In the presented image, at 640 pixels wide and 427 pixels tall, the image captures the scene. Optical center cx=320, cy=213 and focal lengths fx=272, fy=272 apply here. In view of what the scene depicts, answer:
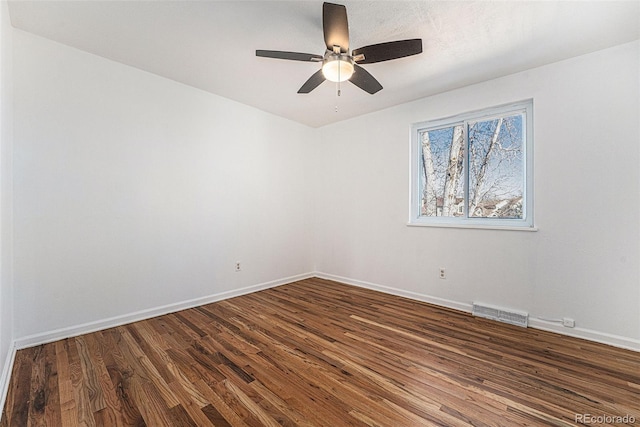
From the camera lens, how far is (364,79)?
232 cm

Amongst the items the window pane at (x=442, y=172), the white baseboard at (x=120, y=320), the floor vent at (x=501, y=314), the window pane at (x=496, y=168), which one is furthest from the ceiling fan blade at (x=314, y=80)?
the floor vent at (x=501, y=314)

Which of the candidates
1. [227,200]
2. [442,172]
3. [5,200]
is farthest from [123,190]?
[442,172]

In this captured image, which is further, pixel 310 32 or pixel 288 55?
pixel 310 32

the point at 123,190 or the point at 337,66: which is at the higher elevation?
the point at 337,66

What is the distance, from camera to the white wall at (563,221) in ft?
7.59

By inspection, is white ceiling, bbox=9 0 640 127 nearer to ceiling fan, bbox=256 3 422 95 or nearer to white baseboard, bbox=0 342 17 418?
ceiling fan, bbox=256 3 422 95

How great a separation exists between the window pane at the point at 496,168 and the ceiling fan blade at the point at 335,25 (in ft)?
6.87

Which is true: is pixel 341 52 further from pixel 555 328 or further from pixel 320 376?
pixel 555 328

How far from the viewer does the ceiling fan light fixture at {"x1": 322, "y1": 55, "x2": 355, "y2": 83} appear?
6.59 feet

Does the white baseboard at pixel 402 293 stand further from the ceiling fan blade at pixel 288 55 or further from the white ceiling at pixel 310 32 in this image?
the ceiling fan blade at pixel 288 55

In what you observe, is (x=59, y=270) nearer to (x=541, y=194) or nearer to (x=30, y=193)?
(x=30, y=193)

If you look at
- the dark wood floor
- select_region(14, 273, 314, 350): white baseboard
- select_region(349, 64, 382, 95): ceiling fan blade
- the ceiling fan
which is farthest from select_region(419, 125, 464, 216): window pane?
select_region(14, 273, 314, 350): white baseboard

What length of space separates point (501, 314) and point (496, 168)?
5.19 feet

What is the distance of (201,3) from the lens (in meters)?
1.93
